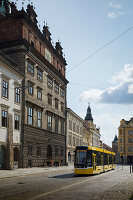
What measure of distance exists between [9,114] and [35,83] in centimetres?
934

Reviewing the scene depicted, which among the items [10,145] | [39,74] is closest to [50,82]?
[39,74]

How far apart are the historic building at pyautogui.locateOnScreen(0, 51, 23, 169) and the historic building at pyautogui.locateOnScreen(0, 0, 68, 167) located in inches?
40.9

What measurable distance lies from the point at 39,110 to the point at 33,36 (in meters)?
11.2

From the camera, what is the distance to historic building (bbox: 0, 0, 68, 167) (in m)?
38.0

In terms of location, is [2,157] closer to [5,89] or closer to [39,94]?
[5,89]

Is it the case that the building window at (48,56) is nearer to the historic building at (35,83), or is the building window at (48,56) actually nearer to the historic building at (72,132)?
the historic building at (35,83)

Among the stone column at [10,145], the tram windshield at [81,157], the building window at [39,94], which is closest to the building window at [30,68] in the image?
the building window at [39,94]

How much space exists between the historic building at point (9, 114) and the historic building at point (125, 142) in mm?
64555

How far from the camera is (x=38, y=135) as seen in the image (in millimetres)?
41156

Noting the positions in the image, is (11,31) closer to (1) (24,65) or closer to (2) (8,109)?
(1) (24,65)

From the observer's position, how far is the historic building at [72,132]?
6251 cm

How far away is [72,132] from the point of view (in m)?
65.8

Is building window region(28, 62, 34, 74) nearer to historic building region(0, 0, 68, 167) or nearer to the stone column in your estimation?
historic building region(0, 0, 68, 167)

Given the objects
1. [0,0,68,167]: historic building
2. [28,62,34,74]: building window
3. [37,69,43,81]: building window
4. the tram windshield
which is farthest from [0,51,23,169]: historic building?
the tram windshield
